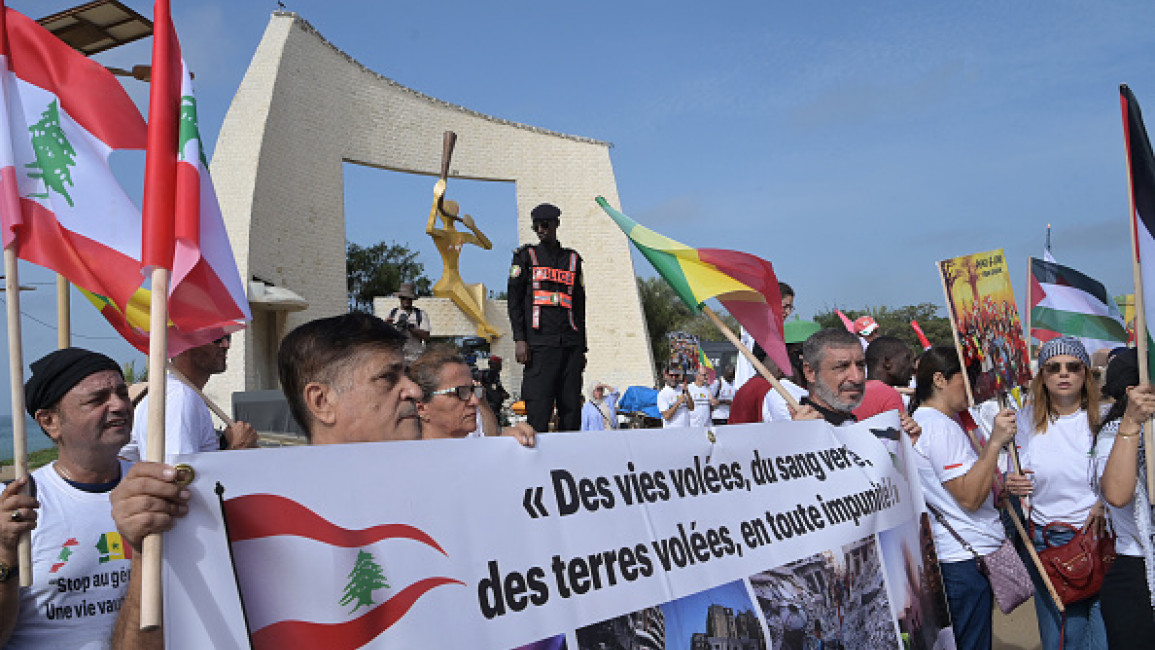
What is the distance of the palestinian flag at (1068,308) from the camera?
210 inches

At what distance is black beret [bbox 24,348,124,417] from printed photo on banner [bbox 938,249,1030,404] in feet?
11.0

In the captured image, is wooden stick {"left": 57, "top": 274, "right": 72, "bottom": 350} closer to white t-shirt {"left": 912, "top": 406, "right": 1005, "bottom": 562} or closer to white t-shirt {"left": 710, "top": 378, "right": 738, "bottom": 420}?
white t-shirt {"left": 912, "top": 406, "right": 1005, "bottom": 562}

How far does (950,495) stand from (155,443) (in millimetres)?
3210

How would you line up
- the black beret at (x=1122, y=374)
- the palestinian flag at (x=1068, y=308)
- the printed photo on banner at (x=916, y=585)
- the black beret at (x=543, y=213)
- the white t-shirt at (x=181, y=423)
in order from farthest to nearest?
the black beret at (x=543, y=213), the palestinian flag at (x=1068, y=308), the black beret at (x=1122, y=374), the printed photo on banner at (x=916, y=585), the white t-shirt at (x=181, y=423)

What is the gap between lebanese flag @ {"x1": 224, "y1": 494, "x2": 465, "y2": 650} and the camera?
170 centimetres

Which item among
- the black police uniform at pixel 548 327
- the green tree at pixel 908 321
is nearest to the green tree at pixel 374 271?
the green tree at pixel 908 321

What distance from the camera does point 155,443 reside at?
1.61 m

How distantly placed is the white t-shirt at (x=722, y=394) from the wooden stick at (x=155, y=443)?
40.0 feet

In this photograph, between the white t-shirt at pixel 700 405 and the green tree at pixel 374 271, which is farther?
the green tree at pixel 374 271

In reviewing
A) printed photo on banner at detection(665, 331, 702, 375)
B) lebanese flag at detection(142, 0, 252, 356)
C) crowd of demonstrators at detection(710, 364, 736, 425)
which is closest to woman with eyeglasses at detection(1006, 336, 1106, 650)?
lebanese flag at detection(142, 0, 252, 356)

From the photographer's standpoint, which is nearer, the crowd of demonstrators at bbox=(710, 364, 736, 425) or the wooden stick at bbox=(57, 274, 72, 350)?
the wooden stick at bbox=(57, 274, 72, 350)

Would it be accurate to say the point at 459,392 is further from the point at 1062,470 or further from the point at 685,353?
the point at 685,353

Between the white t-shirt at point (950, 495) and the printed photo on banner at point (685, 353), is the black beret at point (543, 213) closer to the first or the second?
the white t-shirt at point (950, 495)

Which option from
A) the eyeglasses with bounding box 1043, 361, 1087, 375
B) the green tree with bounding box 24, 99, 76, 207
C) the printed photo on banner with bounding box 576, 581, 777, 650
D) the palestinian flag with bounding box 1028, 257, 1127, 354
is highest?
the green tree with bounding box 24, 99, 76, 207
